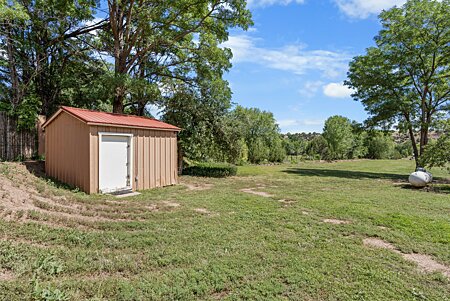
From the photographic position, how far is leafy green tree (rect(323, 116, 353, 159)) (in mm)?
31484

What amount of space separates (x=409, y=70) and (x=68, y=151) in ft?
62.8

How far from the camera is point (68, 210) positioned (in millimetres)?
5234

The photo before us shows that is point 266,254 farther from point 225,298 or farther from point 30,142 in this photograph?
point 30,142

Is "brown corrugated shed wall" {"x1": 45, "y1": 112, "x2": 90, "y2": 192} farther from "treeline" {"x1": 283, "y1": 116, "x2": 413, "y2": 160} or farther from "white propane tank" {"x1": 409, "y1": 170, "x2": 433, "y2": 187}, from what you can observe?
"treeline" {"x1": 283, "y1": 116, "x2": 413, "y2": 160}

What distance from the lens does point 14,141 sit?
33.8 ft

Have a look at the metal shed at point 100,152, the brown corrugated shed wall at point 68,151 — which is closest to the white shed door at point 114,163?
the metal shed at point 100,152

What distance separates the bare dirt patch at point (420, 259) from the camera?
Result: 136 inches

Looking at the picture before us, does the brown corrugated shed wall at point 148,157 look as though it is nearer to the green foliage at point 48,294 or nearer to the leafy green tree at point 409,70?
the green foliage at point 48,294

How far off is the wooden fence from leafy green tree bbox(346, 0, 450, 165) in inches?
739

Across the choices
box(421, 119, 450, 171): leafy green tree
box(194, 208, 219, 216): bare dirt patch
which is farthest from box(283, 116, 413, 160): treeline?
box(194, 208, 219, 216): bare dirt patch

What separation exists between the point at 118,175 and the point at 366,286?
23.6 feet

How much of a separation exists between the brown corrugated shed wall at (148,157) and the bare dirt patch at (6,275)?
4646mm

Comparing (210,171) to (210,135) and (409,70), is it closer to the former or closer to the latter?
(210,135)

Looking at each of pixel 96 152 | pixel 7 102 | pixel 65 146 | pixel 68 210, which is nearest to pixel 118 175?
pixel 96 152
